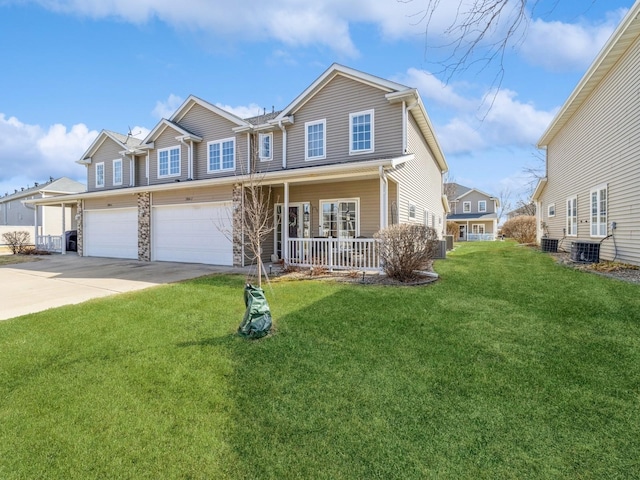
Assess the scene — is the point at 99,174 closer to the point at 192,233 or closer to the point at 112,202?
the point at 112,202

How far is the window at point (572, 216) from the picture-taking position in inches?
569

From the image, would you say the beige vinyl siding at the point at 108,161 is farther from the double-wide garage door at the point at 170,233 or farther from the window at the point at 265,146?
the window at the point at 265,146

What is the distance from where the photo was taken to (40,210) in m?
29.7

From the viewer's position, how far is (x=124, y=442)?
278cm

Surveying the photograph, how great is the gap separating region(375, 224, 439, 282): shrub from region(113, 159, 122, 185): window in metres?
16.4

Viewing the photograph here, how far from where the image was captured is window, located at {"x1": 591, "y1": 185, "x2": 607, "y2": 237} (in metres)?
11.5

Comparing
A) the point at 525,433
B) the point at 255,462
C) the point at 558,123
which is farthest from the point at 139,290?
the point at 558,123

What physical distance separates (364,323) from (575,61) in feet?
14.0

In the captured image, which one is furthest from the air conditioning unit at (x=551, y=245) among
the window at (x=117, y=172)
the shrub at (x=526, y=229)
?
the window at (x=117, y=172)

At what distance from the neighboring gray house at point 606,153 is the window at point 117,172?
21538 millimetres

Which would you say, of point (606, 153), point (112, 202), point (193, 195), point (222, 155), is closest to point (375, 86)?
point (222, 155)

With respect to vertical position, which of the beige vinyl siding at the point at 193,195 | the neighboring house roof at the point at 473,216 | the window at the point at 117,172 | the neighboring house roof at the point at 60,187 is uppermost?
the neighboring house roof at the point at 60,187

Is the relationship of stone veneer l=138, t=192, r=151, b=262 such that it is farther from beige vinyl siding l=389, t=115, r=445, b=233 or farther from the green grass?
beige vinyl siding l=389, t=115, r=445, b=233

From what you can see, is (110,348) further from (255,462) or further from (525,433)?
(525,433)
